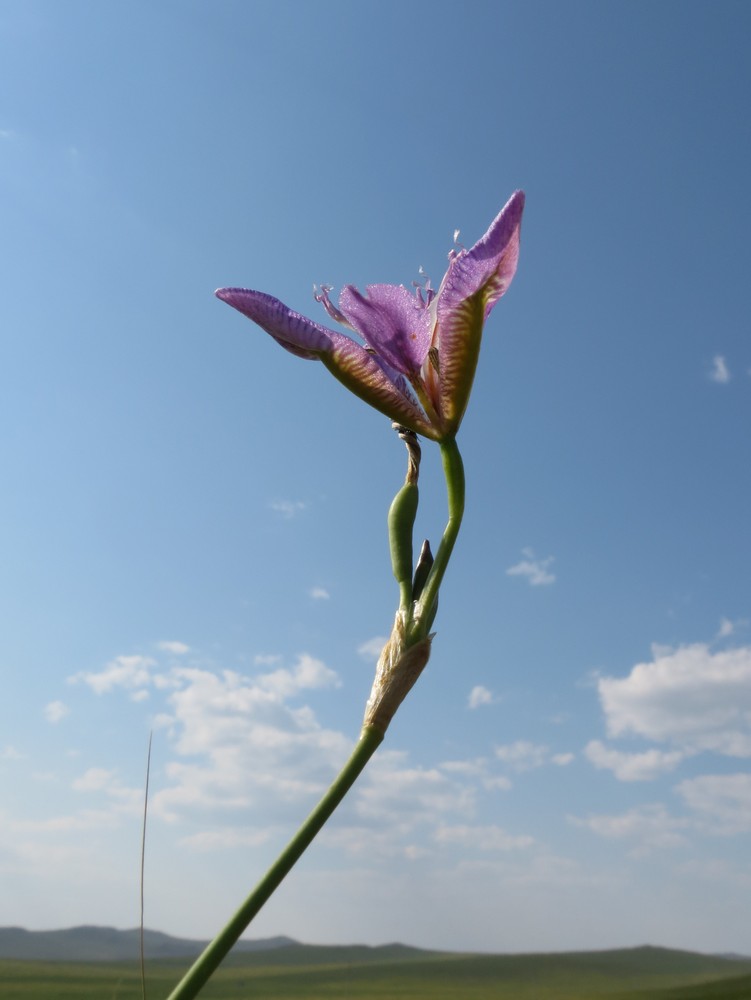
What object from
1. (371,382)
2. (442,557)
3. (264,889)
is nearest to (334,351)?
A: (371,382)

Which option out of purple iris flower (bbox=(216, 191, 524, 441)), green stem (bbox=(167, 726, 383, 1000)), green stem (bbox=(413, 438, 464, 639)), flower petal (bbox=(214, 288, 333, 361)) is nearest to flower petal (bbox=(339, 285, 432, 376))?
purple iris flower (bbox=(216, 191, 524, 441))

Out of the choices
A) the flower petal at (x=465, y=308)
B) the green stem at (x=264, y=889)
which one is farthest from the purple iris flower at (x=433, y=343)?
the green stem at (x=264, y=889)

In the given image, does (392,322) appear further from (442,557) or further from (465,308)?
(442,557)

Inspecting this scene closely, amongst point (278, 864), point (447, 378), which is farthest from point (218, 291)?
point (278, 864)

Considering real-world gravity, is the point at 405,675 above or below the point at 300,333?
below

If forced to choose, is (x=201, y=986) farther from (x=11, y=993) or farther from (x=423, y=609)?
(x=11, y=993)

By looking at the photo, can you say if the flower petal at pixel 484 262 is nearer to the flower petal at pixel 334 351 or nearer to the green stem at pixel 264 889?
the flower petal at pixel 334 351
